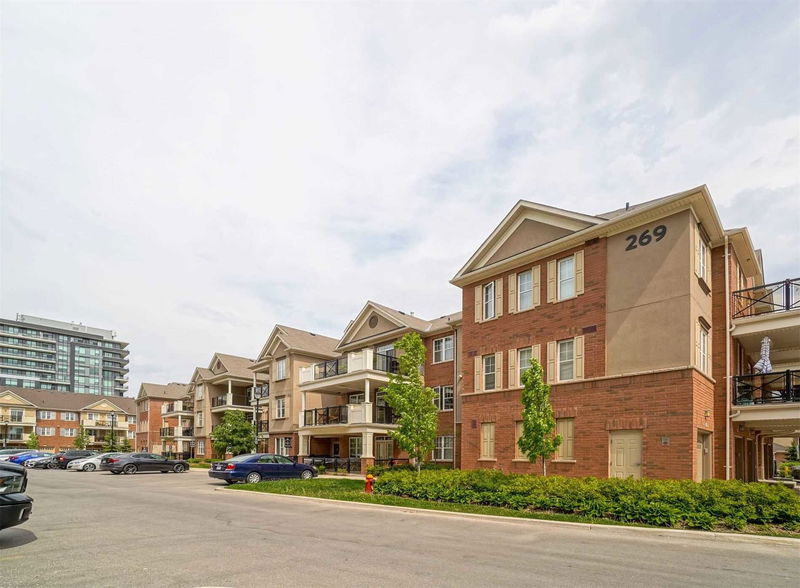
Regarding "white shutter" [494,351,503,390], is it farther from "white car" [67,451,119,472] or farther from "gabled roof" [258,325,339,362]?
"white car" [67,451,119,472]

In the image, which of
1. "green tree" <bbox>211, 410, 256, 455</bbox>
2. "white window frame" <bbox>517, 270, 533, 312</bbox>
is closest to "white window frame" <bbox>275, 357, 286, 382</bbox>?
"green tree" <bbox>211, 410, 256, 455</bbox>

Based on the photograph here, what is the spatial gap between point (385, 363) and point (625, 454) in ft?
54.8

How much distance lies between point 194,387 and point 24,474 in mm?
51462

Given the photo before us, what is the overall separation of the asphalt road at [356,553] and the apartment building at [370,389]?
48.1 feet

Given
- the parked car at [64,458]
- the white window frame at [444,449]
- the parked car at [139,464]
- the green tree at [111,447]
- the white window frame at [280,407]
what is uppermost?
the white window frame at [280,407]

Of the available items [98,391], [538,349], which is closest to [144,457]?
[538,349]

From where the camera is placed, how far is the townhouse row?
58.1 feet

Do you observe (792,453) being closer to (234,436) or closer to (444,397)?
(444,397)

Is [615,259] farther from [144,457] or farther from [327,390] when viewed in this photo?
[144,457]

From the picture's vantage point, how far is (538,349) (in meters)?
21.9

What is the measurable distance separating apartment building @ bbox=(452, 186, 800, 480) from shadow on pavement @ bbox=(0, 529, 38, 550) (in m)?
15.5

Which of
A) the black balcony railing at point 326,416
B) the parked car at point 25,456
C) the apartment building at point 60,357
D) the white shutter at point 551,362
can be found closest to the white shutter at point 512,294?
the white shutter at point 551,362

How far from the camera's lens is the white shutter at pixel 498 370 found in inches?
921

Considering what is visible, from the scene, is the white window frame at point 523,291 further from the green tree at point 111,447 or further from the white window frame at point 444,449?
the green tree at point 111,447
